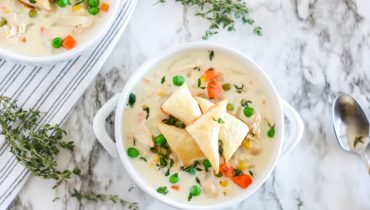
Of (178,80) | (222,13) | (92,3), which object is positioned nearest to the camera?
(178,80)

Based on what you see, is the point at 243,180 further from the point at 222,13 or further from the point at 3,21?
Answer: the point at 3,21

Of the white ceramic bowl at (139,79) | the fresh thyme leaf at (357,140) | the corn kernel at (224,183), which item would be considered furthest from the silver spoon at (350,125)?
the corn kernel at (224,183)

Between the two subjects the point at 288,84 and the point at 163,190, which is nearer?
the point at 163,190

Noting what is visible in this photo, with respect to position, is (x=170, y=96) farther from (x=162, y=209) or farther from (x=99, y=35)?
(x=162, y=209)

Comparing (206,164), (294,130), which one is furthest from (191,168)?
(294,130)

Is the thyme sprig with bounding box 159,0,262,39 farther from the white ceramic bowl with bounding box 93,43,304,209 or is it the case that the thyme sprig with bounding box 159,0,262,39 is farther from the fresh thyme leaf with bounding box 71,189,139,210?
the fresh thyme leaf with bounding box 71,189,139,210

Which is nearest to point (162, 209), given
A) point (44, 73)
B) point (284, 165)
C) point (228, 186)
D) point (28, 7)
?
point (228, 186)
